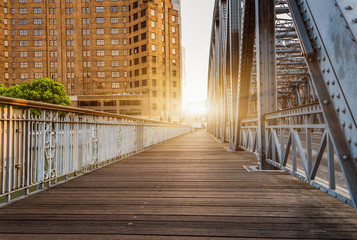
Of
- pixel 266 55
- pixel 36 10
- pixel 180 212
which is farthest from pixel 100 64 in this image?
pixel 180 212

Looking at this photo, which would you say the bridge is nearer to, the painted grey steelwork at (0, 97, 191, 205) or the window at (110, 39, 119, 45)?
the painted grey steelwork at (0, 97, 191, 205)

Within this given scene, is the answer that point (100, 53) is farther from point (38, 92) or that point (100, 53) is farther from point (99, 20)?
point (38, 92)

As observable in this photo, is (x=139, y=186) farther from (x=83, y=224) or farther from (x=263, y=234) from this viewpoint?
(x=263, y=234)

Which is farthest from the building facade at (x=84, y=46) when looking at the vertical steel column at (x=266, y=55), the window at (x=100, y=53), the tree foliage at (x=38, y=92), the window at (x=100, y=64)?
the vertical steel column at (x=266, y=55)

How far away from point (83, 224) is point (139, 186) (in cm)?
167

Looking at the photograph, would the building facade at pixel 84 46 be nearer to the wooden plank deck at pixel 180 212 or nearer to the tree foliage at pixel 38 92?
the tree foliage at pixel 38 92

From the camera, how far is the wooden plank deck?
234 cm

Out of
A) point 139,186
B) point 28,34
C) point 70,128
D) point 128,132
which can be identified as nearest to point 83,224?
point 139,186

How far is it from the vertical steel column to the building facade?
207 ft

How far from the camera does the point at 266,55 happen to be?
546 centimetres

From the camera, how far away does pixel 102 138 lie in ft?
21.3

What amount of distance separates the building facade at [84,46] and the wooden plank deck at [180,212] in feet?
211

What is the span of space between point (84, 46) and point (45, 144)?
243ft

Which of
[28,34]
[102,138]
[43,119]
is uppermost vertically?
[28,34]
